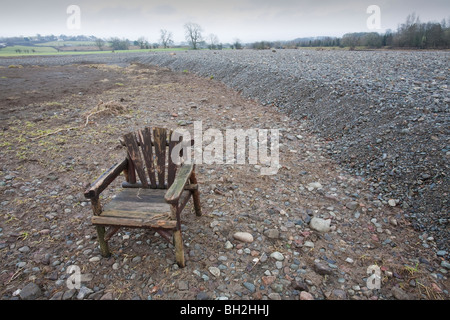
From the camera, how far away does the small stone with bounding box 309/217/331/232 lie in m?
3.69

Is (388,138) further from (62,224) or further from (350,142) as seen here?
(62,224)

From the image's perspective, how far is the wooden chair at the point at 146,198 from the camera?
288 centimetres

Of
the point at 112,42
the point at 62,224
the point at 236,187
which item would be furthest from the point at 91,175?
the point at 112,42

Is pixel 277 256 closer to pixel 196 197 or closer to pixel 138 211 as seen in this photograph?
pixel 196 197

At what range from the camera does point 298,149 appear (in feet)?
20.5

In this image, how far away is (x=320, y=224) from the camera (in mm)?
3740

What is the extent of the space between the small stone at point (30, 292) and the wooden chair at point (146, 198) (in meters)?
0.73

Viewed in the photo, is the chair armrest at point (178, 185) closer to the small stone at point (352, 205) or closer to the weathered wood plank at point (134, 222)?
the weathered wood plank at point (134, 222)

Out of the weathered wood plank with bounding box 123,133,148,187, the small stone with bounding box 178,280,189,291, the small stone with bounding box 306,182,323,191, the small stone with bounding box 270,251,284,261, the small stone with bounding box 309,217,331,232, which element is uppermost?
the weathered wood plank with bounding box 123,133,148,187

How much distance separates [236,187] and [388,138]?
351 centimetres

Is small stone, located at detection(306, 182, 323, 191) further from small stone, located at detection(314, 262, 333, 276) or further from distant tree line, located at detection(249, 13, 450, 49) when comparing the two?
distant tree line, located at detection(249, 13, 450, 49)

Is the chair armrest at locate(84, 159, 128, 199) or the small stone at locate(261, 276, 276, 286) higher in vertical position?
the chair armrest at locate(84, 159, 128, 199)

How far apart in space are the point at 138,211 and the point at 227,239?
4.20ft
